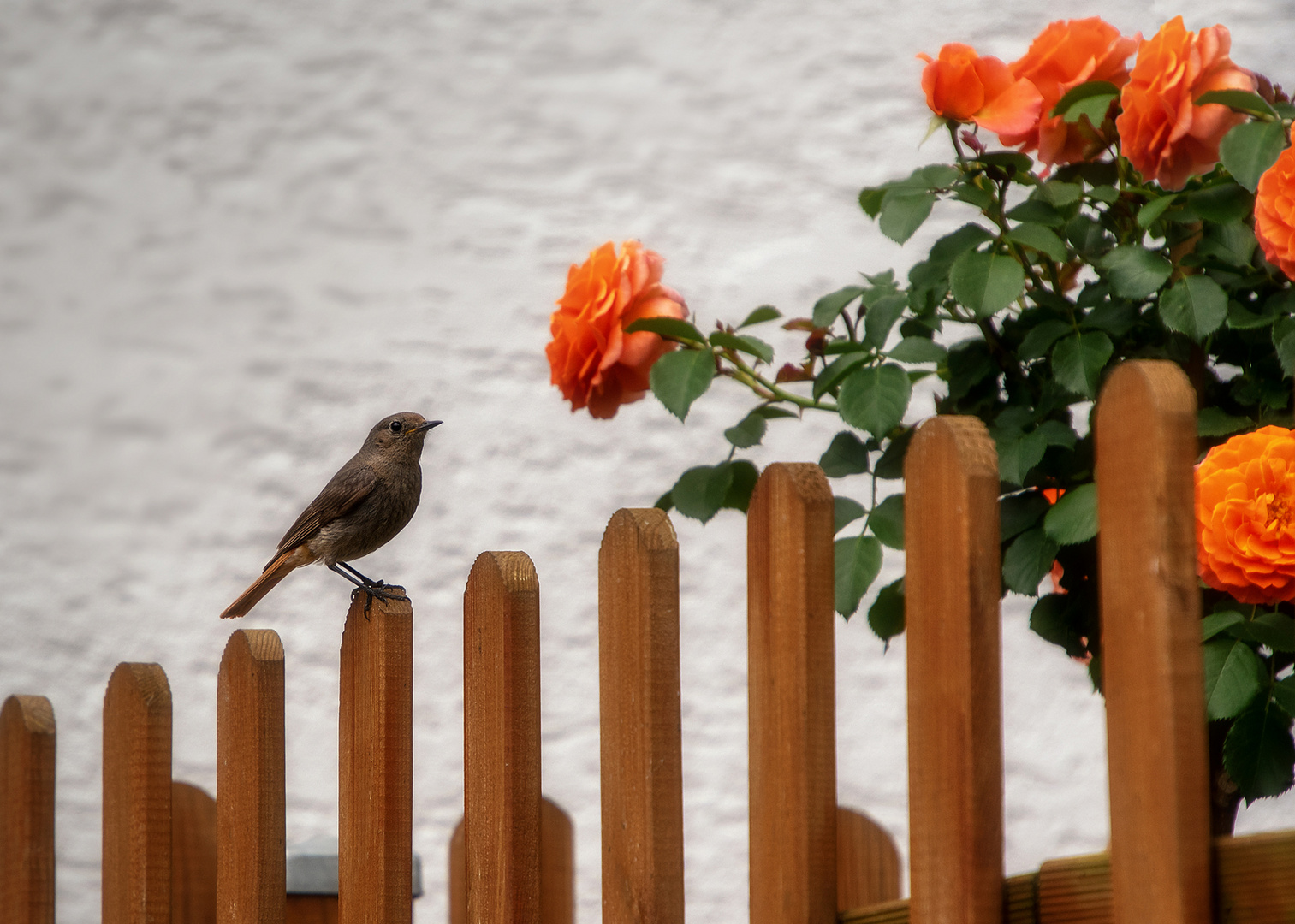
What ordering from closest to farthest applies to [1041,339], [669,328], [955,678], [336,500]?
[955,678]
[1041,339]
[669,328]
[336,500]

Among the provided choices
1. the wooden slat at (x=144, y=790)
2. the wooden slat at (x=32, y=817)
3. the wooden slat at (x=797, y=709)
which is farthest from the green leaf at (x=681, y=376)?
the wooden slat at (x=32, y=817)

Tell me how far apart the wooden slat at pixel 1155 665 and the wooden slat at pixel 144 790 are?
1388 mm

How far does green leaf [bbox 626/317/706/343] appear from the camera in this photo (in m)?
1.54

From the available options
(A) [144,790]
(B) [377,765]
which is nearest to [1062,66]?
(B) [377,765]

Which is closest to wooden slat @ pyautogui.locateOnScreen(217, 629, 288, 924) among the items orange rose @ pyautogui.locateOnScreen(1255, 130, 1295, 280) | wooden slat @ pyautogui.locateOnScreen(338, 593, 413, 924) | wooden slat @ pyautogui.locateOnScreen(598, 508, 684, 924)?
wooden slat @ pyautogui.locateOnScreen(338, 593, 413, 924)

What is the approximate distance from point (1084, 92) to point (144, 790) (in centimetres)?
152

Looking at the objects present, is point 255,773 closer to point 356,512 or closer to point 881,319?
point 356,512

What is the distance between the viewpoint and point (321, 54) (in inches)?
130

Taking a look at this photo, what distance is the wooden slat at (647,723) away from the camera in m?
1.34

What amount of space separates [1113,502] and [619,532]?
1.70ft

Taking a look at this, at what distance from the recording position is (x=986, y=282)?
138 centimetres

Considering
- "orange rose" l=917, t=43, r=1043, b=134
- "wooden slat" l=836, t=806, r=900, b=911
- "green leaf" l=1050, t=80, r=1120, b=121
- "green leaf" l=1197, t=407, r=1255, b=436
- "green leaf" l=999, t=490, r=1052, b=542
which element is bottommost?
"wooden slat" l=836, t=806, r=900, b=911

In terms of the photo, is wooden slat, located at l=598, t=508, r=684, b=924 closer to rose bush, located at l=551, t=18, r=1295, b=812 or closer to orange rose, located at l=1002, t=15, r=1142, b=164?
rose bush, located at l=551, t=18, r=1295, b=812

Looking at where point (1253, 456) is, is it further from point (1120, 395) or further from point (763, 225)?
point (763, 225)
